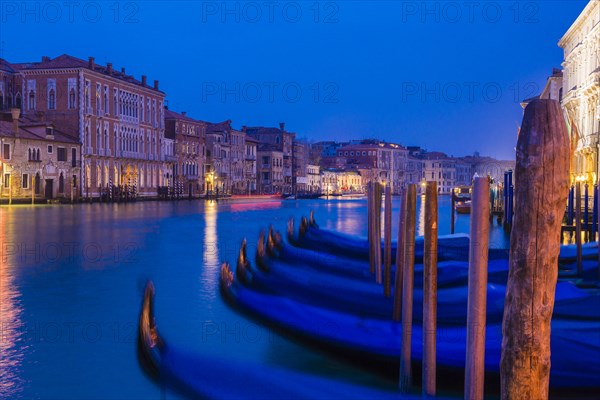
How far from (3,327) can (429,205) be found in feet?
13.4

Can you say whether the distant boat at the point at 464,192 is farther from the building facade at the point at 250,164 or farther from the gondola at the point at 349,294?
the gondola at the point at 349,294

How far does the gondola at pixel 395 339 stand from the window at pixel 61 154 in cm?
2894

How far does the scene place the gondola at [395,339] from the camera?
3.77m

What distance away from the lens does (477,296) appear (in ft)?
10.2

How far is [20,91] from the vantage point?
34906 millimetres

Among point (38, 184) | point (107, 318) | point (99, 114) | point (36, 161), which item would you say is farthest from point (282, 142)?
point (107, 318)

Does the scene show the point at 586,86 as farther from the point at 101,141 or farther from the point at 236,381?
the point at 101,141

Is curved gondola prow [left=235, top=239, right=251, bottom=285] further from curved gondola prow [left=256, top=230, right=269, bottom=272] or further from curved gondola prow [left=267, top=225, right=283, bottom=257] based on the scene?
curved gondola prow [left=267, top=225, right=283, bottom=257]

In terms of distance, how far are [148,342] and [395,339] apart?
1494 mm

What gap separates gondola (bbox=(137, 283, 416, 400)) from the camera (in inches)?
→ 132

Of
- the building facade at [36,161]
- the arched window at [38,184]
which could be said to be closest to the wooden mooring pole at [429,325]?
the building facade at [36,161]

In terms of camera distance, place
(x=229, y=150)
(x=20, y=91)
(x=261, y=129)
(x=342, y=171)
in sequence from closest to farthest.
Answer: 1. (x=20, y=91)
2. (x=229, y=150)
3. (x=261, y=129)
4. (x=342, y=171)

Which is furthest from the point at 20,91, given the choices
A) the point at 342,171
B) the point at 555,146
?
the point at 342,171

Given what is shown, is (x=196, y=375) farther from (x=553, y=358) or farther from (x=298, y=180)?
(x=298, y=180)
